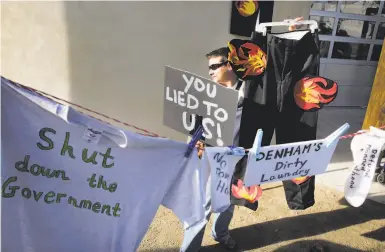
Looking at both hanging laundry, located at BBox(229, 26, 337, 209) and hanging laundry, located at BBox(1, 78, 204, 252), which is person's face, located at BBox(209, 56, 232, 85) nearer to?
hanging laundry, located at BBox(229, 26, 337, 209)

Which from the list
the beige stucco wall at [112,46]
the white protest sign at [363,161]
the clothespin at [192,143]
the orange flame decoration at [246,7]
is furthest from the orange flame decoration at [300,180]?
the orange flame decoration at [246,7]

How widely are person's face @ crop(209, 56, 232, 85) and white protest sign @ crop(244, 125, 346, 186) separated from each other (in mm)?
745

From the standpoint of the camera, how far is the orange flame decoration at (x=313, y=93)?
8.46ft

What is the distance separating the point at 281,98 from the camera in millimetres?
2818

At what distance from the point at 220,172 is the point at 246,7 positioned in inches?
98.3

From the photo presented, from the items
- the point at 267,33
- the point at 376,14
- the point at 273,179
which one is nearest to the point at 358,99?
the point at 376,14

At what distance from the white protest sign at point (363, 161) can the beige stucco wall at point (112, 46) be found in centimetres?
199

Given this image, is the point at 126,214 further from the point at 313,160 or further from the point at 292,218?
the point at 292,218

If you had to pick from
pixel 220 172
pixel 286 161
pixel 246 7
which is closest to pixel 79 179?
pixel 220 172

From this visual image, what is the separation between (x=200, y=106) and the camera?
98.4 inches

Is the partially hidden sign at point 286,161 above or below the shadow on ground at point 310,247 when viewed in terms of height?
above

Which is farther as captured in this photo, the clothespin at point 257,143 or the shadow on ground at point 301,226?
the shadow on ground at point 301,226

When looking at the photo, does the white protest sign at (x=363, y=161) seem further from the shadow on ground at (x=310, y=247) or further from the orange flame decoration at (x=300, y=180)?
the shadow on ground at (x=310, y=247)

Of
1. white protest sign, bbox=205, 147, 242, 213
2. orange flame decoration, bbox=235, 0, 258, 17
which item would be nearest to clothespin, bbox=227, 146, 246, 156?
white protest sign, bbox=205, 147, 242, 213
